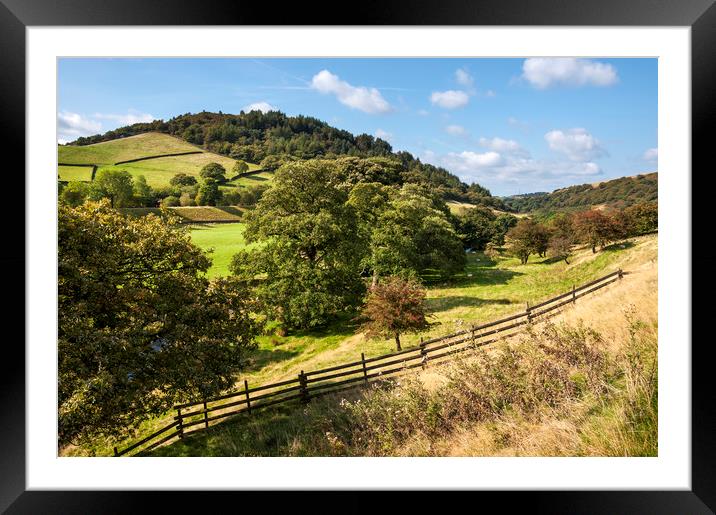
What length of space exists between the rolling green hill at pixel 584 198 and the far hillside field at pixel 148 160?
877cm

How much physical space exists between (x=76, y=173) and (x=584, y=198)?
14120 mm

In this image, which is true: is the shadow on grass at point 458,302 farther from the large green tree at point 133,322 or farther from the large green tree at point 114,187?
the large green tree at point 114,187

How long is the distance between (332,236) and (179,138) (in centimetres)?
571

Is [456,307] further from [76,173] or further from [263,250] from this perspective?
[76,173]

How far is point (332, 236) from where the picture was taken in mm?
11172

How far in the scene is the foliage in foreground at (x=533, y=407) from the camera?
9.36ft

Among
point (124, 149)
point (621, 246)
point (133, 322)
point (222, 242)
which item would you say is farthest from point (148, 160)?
point (621, 246)

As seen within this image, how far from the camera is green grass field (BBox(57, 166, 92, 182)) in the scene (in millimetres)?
6320

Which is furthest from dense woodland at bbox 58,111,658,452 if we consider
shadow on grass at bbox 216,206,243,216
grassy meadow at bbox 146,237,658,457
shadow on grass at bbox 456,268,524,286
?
grassy meadow at bbox 146,237,658,457

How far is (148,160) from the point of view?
9.33 meters

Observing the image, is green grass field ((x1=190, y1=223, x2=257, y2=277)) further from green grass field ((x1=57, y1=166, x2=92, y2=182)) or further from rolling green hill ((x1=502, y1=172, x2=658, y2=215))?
rolling green hill ((x1=502, y1=172, x2=658, y2=215))

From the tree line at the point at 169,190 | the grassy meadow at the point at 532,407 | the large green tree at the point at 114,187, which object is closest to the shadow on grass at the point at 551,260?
the grassy meadow at the point at 532,407
